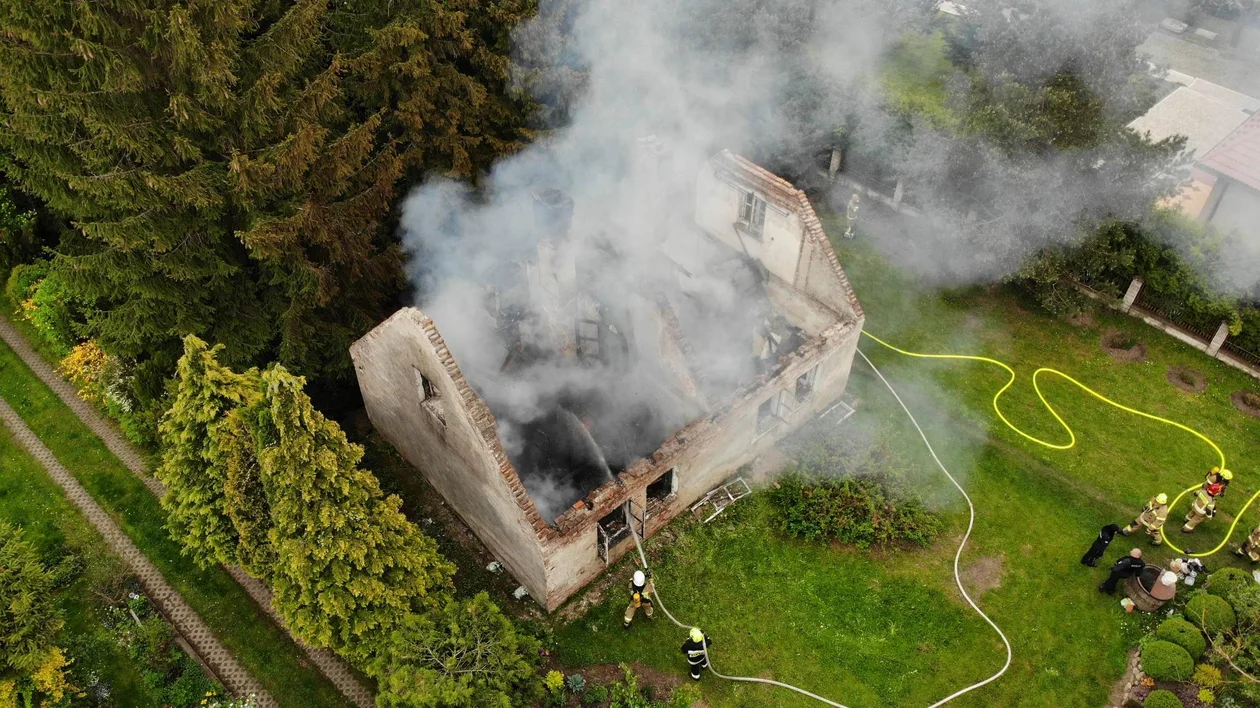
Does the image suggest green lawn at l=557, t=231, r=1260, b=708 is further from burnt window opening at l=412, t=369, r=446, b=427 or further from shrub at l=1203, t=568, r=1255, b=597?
burnt window opening at l=412, t=369, r=446, b=427

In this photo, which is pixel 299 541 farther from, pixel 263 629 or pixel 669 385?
pixel 669 385

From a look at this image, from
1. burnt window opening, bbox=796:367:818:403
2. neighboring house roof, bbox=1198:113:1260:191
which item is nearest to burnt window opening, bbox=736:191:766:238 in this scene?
burnt window opening, bbox=796:367:818:403

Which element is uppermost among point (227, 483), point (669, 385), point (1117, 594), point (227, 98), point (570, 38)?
point (227, 98)

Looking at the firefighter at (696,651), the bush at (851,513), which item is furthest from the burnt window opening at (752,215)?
the firefighter at (696,651)

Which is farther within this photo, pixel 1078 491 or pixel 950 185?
pixel 950 185

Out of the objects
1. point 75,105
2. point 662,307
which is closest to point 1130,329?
point 662,307

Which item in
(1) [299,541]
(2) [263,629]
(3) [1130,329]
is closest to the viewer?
(1) [299,541]

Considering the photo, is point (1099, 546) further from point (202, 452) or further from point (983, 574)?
point (202, 452)
